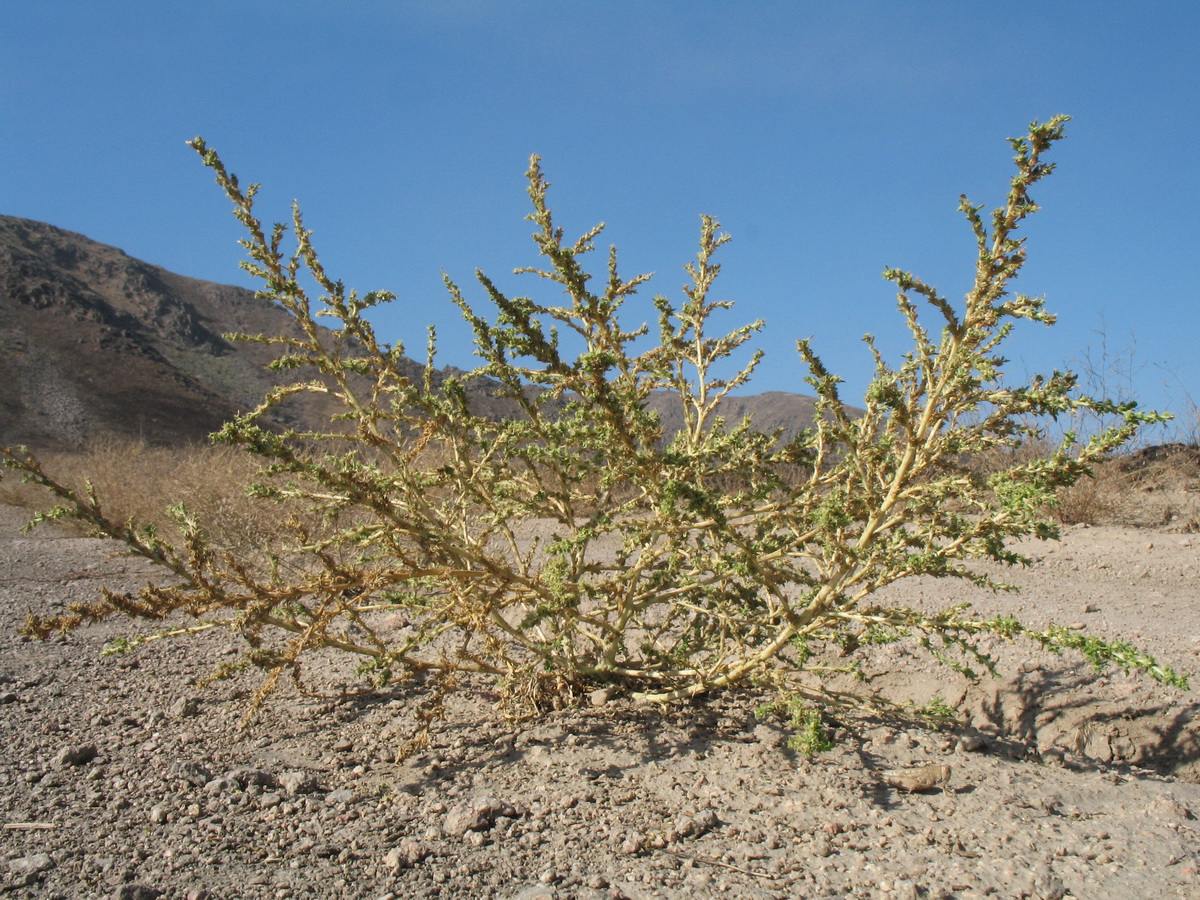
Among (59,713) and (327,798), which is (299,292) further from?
(59,713)

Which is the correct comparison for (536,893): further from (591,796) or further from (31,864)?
(31,864)

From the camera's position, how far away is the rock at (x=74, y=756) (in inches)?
84.3

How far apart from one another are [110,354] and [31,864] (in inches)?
2498

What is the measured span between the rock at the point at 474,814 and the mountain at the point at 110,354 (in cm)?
2856

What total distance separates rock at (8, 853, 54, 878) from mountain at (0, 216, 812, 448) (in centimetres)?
2898

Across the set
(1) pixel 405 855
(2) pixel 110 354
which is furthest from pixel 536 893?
(2) pixel 110 354

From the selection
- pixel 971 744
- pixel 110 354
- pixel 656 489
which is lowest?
pixel 971 744

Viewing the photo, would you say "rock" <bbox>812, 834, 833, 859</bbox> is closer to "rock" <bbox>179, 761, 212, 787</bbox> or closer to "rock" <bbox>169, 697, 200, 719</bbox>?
"rock" <bbox>179, 761, 212, 787</bbox>

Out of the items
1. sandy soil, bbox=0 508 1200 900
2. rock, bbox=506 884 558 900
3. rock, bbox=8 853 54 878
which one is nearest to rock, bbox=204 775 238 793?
sandy soil, bbox=0 508 1200 900

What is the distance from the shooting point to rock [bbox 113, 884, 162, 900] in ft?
4.81

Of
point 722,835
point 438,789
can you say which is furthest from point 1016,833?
point 438,789

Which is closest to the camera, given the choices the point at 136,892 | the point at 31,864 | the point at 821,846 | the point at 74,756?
the point at 136,892

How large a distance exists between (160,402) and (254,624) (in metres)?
56.9

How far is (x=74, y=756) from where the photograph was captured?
2154 millimetres
